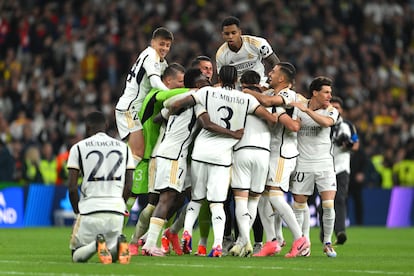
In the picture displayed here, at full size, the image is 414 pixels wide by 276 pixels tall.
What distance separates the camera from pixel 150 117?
15008mm

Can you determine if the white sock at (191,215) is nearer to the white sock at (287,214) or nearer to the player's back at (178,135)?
the player's back at (178,135)

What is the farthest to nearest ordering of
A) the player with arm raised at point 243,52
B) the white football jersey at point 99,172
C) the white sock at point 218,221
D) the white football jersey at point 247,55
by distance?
the white football jersey at point 247,55
the player with arm raised at point 243,52
the white sock at point 218,221
the white football jersey at point 99,172

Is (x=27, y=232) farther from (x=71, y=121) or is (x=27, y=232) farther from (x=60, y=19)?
(x=60, y=19)

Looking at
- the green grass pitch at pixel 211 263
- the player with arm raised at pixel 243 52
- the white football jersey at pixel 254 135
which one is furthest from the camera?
the player with arm raised at pixel 243 52

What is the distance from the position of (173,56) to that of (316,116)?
15.5m

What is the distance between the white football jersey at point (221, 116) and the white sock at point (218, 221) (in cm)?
53

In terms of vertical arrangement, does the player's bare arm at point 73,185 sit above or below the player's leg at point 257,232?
above

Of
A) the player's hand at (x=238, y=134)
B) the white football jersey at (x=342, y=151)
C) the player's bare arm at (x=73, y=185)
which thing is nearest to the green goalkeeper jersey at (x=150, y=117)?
the player's hand at (x=238, y=134)

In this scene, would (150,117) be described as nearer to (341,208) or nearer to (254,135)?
(254,135)

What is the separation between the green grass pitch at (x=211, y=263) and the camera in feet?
38.5

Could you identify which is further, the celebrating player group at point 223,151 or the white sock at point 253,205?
the white sock at point 253,205

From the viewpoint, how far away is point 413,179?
94.9ft

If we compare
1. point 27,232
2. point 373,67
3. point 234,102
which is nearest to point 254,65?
point 234,102

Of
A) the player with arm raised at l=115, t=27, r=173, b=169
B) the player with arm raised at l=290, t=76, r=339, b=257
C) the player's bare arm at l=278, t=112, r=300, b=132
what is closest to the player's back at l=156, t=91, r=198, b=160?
the player with arm raised at l=115, t=27, r=173, b=169
